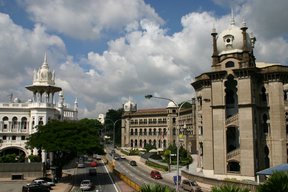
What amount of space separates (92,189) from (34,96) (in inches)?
1583

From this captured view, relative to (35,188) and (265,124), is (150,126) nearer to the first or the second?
(265,124)

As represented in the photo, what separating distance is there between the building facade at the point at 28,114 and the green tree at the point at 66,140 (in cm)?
2087

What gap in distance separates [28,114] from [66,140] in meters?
30.8

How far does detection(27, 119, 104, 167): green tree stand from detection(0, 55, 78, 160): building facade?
68.5 feet

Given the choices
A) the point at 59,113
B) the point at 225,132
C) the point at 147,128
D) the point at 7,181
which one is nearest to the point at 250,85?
the point at 225,132

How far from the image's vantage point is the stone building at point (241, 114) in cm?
5644

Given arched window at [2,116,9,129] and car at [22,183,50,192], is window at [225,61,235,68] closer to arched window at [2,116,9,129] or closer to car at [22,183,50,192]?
car at [22,183,50,192]

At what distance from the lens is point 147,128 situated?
14225cm

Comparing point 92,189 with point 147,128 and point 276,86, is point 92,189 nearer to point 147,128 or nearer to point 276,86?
point 276,86

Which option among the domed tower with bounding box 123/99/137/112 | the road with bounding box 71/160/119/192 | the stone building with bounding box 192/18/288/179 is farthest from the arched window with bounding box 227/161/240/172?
the domed tower with bounding box 123/99/137/112

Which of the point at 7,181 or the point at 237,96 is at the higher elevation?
the point at 237,96

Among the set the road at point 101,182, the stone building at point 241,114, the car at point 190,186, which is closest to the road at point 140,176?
the car at point 190,186

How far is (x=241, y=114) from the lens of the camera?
2242 inches

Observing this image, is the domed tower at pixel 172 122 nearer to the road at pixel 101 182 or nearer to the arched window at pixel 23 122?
the arched window at pixel 23 122
